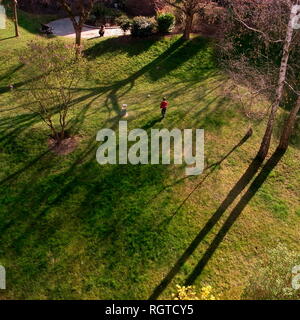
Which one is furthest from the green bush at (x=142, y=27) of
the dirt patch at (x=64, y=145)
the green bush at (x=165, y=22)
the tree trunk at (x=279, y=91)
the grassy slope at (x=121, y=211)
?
the tree trunk at (x=279, y=91)

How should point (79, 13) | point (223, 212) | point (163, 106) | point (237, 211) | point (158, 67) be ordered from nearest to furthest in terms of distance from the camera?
1. point (223, 212)
2. point (237, 211)
3. point (163, 106)
4. point (158, 67)
5. point (79, 13)

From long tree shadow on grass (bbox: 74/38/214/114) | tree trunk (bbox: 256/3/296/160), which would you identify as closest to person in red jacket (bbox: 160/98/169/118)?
long tree shadow on grass (bbox: 74/38/214/114)

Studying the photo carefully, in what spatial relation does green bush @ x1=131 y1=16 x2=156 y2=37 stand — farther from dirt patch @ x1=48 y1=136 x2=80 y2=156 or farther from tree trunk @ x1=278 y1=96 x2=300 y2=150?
tree trunk @ x1=278 y1=96 x2=300 y2=150

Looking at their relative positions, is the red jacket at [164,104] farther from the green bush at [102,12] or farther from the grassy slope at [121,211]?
the green bush at [102,12]

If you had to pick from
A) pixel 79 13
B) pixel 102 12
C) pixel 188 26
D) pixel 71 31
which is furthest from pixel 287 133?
pixel 79 13

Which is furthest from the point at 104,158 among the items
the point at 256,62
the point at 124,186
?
the point at 256,62

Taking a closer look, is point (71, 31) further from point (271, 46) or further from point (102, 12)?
point (271, 46)
